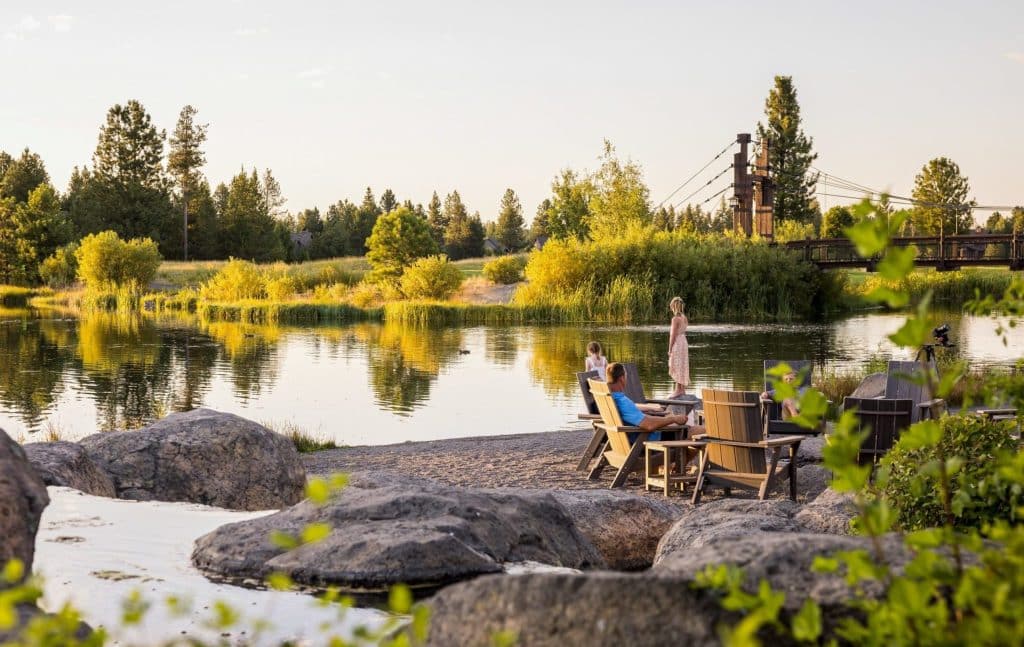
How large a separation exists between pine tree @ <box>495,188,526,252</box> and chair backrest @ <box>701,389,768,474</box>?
96603mm

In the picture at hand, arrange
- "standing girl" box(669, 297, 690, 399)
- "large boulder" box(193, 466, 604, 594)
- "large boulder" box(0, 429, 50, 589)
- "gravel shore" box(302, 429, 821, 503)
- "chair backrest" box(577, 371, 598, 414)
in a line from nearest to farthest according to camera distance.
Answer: "large boulder" box(0, 429, 50, 589), "large boulder" box(193, 466, 604, 594), "gravel shore" box(302, 429, 821, 503), "chair backrest" box(577, 371, 598, 414), "standing girl" box(669, 297, 690, 399)

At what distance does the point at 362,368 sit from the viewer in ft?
80.3

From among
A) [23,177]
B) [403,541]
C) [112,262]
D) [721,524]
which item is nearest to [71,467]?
[403,541]

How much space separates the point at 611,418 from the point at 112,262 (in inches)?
1860

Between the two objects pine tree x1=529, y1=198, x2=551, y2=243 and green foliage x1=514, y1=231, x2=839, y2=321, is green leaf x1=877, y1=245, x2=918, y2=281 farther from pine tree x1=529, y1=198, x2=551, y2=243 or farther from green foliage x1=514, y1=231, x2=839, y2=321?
pine tree x1=529, y1=198, x2=551, y2=243

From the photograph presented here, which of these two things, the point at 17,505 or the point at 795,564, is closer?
the point at 795,564

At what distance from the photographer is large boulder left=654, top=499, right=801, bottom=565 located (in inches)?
222

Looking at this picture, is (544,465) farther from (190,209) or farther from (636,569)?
(190,209)

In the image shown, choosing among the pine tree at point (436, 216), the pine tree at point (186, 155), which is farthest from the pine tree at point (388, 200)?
the pine tree at point (186, 155)

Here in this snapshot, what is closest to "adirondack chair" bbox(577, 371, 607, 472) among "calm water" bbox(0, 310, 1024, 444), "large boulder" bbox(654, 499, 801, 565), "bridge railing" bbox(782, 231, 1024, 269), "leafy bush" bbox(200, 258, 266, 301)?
"large boulder" bbox(654, 499, 801, 565)

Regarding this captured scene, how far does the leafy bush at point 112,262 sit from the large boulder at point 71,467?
46688mm

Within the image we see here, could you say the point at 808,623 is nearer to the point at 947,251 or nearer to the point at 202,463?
the point at 202,463

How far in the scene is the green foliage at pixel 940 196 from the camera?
238ft

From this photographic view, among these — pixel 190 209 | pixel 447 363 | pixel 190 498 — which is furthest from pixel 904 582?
pixel 190 209
